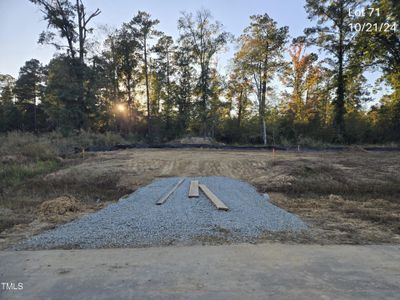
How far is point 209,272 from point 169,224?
182 cm

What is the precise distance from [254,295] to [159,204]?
13.0ft

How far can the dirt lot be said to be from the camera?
4910 mm

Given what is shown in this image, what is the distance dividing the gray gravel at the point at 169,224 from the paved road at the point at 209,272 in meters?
0.35

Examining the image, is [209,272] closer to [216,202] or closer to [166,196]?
[216,202]

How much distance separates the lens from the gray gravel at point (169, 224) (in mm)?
4238

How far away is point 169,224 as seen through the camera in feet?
16.0

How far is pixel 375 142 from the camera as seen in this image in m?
23.5

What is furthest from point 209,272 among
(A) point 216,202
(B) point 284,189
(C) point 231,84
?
(C) point 231,84

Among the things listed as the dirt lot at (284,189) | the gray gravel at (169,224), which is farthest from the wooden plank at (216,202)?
the dirt lot at (284,189)

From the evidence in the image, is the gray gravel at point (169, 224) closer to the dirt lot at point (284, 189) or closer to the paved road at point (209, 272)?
the paved road at point (209, 272)

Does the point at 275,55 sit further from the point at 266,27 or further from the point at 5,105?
the point at 5,105

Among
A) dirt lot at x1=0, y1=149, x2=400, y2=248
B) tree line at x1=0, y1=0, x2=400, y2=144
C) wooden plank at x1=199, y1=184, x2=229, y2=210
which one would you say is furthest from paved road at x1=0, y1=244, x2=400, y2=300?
tree line at x1=0, y1=0, x2=400, y2=144

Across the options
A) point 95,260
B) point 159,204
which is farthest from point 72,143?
point 95,260

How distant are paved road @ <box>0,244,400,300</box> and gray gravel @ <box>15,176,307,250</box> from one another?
0.35m
